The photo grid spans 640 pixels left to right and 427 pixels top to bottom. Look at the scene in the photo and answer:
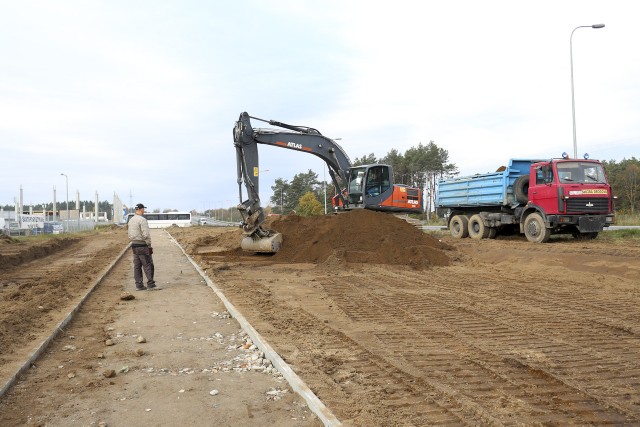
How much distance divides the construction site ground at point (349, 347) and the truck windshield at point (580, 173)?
3.75 m

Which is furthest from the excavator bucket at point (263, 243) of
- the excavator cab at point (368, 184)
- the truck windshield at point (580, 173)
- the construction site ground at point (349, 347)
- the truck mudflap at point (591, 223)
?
the truck mudflap at point (591, 223)

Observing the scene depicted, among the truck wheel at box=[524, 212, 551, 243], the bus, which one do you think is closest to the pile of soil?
the truck wheel at box=[524, 212, 551, 243]

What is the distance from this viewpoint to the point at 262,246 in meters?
16.1

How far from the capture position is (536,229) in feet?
57.4

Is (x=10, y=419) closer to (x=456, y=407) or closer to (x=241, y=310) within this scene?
(x=456, y=407)

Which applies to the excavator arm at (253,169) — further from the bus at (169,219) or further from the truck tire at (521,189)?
the bus at (169,219)

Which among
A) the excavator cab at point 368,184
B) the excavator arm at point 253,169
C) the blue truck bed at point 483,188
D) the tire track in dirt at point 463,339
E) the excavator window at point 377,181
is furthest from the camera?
the blue truck bed at point 483,188

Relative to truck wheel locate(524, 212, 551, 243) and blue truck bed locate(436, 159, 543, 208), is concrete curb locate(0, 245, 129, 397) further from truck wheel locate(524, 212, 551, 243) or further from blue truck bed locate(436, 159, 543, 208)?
blue truck bed locate(436, 159, 543, 208)

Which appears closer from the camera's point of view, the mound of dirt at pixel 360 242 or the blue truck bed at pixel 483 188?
the mound of dirt at pixel 360 242

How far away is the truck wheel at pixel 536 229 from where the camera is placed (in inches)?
671

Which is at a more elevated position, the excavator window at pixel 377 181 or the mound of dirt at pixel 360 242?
the excavator window at pixel 377 181

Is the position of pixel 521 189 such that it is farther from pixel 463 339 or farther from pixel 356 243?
pixel 463 339

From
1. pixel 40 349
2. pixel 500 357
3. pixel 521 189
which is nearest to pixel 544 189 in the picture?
pixel 521 189

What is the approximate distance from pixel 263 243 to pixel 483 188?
9377 mm
